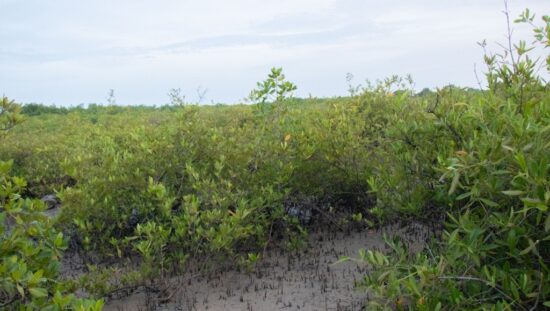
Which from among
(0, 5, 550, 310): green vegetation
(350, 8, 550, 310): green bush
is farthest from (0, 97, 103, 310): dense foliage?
(350, 8, 550, 310): green bush

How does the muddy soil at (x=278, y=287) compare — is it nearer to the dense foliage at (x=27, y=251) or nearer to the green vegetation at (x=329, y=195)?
the green vegetation at (x=329, y=195)

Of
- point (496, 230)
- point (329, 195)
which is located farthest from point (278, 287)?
point (496, 230)

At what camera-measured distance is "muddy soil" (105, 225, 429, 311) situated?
422 centimetres

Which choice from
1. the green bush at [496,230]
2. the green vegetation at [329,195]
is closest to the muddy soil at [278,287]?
the green vegetation at [329,195]

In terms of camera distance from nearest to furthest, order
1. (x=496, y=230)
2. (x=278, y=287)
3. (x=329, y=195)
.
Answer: (x=496, y=230), (x=278, y=287), (x=329, y=195)

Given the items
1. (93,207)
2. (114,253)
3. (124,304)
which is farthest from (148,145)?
(124,304)

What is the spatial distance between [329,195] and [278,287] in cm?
125

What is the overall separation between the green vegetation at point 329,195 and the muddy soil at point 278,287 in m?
0.17

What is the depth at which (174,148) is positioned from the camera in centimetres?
512

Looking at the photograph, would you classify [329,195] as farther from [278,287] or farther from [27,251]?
[27,251]

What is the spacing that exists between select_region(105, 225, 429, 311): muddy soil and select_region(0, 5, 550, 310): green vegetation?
0.56ft

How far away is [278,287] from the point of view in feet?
14.6

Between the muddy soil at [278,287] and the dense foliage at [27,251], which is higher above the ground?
the dense foliage at [27,251]

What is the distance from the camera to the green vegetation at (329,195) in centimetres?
265
